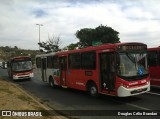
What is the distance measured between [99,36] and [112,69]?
6442cm

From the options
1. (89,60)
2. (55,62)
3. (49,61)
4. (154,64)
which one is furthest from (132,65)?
(49,61)

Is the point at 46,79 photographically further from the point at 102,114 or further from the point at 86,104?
the point at 102,114

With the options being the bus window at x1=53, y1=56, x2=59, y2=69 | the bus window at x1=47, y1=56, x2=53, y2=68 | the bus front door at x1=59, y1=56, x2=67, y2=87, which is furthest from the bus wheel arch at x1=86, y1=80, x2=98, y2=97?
the bus window at x1=47, y1=56, x2=53, y2=68

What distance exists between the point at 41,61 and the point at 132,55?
493 inches

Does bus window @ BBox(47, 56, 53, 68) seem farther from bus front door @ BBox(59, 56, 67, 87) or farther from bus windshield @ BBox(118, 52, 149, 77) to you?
bus windshield @ BBox(118, 52, 149, 77)

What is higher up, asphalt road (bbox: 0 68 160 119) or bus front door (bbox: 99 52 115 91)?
bus front door (bbox: 99 52 115 91)

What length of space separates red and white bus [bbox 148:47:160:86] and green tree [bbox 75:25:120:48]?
5676cm

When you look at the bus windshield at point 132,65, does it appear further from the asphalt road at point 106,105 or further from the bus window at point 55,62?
the bus window at point 55,62

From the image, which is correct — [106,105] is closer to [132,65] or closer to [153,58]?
[132,65]

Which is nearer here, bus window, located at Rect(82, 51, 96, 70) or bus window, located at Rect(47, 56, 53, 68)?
bus window, located at Rect(82, 51, 96, 70)

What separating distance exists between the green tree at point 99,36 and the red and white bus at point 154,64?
56.8 meters

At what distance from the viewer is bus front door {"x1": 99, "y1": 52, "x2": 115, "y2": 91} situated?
14820 millimetres

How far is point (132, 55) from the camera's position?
15.0 meters

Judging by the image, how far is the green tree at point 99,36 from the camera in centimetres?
7696
